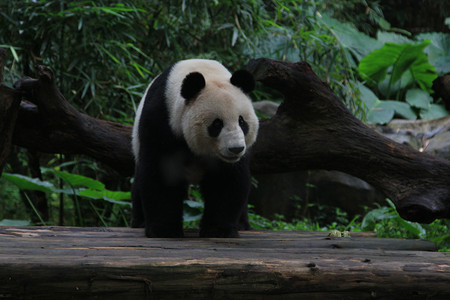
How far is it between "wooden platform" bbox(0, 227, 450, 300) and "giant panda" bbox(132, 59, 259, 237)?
18.7 inches

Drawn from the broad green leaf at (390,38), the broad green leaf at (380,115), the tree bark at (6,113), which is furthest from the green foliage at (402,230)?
the broad green leaf at (390,38)

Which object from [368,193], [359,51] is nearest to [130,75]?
[368,193]

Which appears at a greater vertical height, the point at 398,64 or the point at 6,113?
the point at 6,113

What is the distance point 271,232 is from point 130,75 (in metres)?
1.80

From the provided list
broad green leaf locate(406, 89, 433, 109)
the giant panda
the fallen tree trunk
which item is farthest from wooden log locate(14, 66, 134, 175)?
broad green leaf locate(406, 89, 433, 109)

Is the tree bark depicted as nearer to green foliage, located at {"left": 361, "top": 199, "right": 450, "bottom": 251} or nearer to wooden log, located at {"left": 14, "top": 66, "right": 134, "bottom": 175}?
wooden log, located at {"left": 14, "top": 66, "right": 134, "bottom": 175}

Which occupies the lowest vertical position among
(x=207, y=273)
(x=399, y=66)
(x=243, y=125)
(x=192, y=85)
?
(x=399, y=66)

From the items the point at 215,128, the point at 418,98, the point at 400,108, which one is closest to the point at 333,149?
the point at 215,128

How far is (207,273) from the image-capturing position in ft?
5.75

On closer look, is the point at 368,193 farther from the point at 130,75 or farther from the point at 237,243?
the point at 237,243

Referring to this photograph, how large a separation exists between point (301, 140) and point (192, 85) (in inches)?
41.7

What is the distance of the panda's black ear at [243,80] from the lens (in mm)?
2484

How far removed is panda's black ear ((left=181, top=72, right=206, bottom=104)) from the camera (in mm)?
2363

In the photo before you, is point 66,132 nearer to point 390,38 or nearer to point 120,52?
point 120,52
